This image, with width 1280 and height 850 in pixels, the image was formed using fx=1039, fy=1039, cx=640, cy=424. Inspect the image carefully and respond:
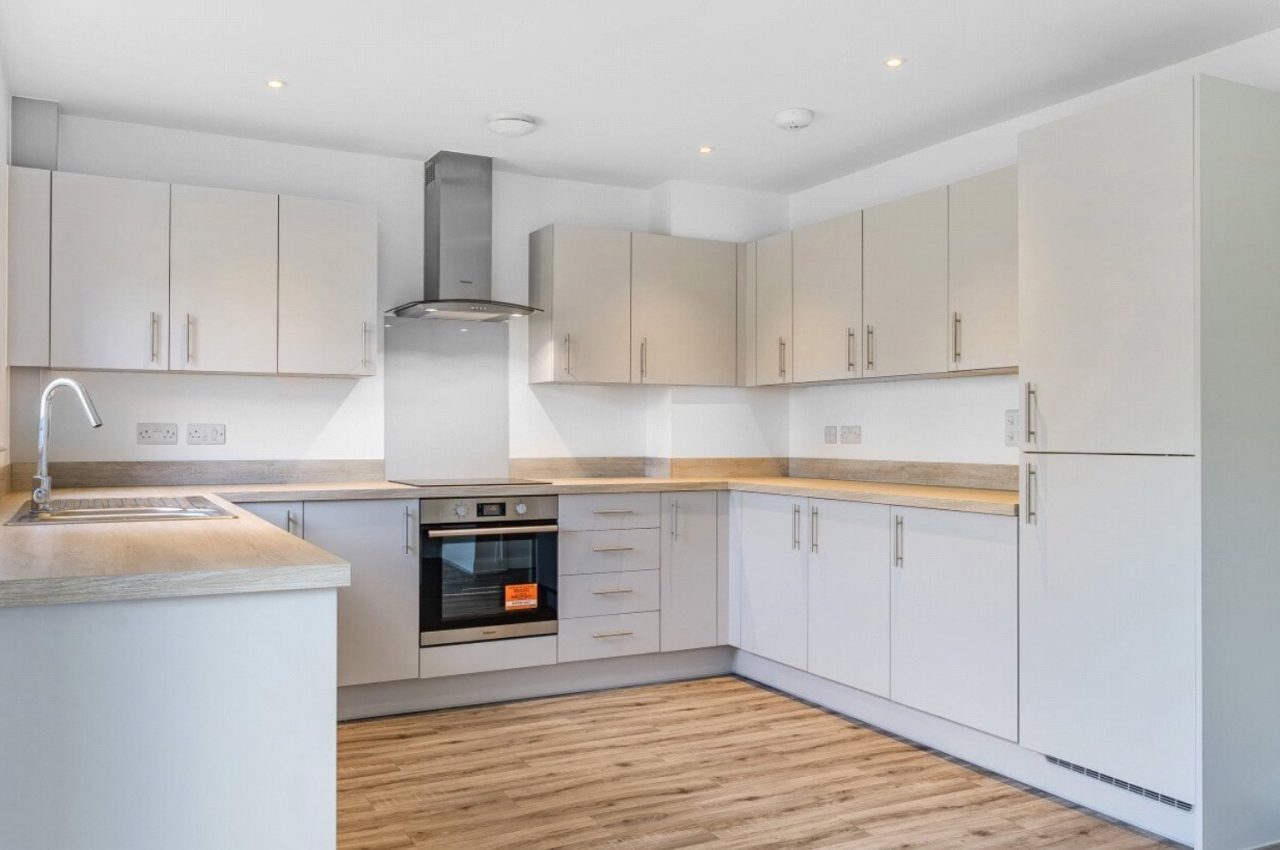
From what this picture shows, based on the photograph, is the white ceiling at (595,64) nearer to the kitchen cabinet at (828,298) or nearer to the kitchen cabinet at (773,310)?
the kitchen cabinet at (828,298)

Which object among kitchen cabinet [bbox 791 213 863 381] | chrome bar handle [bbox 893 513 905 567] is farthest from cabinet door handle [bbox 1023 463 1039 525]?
kitchen cabinet [bbox 791 213 863 381]

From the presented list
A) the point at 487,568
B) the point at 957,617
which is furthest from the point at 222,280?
the point at 957,617

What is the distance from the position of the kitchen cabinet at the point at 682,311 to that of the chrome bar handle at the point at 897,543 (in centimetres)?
155

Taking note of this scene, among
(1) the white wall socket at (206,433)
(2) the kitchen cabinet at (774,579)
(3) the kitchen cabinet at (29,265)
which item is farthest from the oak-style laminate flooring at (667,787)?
(3) the kitchen cabinet at (29,265)

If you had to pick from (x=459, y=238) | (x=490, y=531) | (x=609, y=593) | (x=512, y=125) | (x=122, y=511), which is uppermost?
(x=512, y=125)

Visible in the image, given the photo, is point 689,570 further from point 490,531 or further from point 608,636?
point 490,531

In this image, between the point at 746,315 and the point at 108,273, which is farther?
the point at 746,315

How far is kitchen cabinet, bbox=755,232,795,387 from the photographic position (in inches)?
191

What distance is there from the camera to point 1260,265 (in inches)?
114

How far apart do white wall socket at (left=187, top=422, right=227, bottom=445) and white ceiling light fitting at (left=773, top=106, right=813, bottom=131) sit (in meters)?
2.63

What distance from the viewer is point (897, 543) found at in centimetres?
376

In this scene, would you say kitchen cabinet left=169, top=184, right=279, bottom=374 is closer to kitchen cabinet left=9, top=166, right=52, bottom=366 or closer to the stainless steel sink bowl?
kitchen cabinet left=9, top=166, right=52, bottom=366

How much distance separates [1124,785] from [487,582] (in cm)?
247

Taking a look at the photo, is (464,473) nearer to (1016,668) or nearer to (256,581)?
(1016,668)
